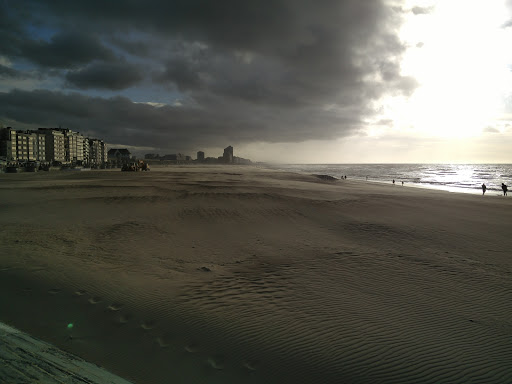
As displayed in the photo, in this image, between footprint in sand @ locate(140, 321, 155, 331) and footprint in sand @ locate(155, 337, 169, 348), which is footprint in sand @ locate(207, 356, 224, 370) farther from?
footprint in sand @ locate(140, 321, 155, 331)

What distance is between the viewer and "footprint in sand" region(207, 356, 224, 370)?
3646 mm

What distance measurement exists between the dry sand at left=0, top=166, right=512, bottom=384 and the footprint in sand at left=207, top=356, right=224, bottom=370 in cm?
2

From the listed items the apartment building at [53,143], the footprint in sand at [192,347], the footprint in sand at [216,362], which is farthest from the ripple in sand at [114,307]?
the apartment building at [53,143]

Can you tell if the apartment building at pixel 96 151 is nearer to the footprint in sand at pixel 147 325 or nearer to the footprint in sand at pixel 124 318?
the footprint in sand at pixel 124 318

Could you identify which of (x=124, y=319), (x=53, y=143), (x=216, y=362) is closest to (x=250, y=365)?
(x=216, y=362)

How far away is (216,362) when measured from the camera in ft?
12.2

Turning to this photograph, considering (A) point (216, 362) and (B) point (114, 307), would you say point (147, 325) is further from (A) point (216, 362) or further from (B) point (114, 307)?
(A) point (216, 362)

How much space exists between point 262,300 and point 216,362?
1.85 meters

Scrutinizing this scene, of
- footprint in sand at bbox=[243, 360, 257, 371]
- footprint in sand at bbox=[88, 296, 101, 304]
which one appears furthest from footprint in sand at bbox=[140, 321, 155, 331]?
footprint in sand at bbox=[243, 360, 257, 371]

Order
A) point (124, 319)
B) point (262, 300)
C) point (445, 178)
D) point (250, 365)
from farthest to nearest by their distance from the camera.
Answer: point (445, 178) → point (262, 300) → point (124, 319) → point (250, 365)

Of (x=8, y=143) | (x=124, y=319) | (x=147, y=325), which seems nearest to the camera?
(x=147, y=325)

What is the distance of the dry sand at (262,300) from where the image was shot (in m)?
3.79

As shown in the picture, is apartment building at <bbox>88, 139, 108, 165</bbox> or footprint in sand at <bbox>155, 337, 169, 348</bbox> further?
apartment building at <bbox>88, 139, 108, 165</bbox>

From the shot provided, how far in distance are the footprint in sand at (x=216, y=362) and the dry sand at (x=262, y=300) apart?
18mm
